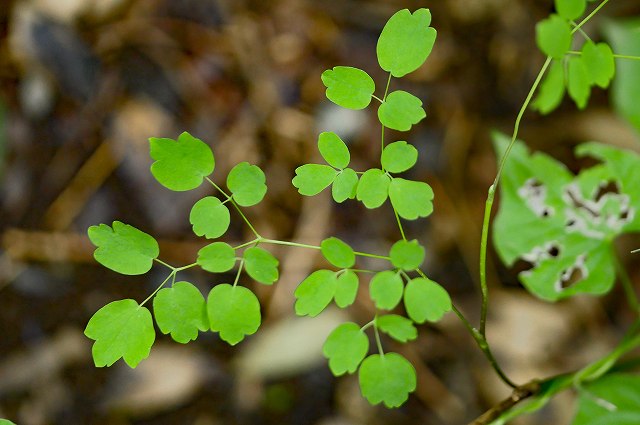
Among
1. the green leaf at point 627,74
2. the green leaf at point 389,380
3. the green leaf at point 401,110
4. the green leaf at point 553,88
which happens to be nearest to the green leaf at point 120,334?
the green leaf at point 389,380

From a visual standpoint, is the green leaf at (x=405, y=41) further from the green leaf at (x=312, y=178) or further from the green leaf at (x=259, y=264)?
the green leaf at (x=259, y=264)

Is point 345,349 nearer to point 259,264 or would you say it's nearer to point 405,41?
point 259,264

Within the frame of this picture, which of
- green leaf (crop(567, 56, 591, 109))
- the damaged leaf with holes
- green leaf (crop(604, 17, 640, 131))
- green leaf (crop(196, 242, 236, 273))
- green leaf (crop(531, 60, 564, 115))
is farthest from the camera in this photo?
green leaf (crop(604, 17, 640, 131))

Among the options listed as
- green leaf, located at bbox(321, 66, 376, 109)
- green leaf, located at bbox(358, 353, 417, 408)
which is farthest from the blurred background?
green leaf, located at bbox(321, 66, 376, 109)

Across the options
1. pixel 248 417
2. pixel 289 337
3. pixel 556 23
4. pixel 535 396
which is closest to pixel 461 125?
pixel 289 337

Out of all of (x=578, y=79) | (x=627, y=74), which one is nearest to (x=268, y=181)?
(x=627, y=74)

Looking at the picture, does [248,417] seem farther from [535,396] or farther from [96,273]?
[535,396]

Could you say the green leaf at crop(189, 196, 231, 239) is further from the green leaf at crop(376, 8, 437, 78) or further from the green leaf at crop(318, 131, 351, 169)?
the green leaf at crop(376, 8, 437, 78)
